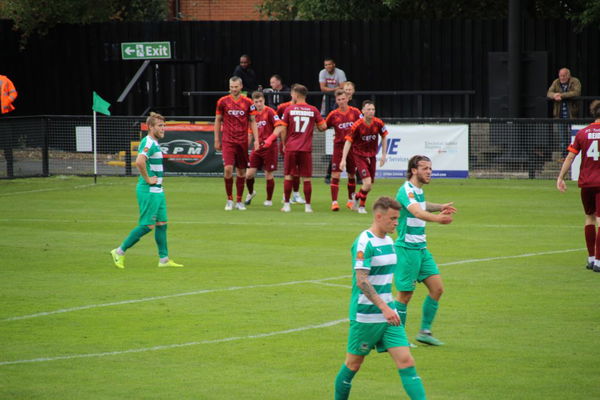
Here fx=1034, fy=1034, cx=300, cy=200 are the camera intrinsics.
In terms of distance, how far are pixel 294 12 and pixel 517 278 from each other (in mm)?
23989

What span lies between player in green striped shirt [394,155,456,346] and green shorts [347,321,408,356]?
6.55 feet

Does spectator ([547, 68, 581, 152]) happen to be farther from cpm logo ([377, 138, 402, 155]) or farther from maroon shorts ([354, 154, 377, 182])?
maroon shorts ([354, 154, 377, 182])

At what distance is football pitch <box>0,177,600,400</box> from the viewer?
28.7 feet

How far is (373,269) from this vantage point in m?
7.74

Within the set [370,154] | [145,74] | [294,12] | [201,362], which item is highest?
[294,12]

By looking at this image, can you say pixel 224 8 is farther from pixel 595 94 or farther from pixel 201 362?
pixel 201 362

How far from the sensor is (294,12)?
36.0m

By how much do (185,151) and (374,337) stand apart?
1875 cm

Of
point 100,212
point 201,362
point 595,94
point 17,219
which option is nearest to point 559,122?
point 595,94

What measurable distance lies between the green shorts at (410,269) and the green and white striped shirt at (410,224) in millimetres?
66

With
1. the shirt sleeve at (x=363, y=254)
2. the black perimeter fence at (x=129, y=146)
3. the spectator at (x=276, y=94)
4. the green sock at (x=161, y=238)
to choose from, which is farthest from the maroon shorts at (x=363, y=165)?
the shirt sleeve at (x=363, y=254)

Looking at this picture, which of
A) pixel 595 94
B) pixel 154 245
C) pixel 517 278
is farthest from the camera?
pixel 595 94

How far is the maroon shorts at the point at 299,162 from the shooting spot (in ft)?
66.2

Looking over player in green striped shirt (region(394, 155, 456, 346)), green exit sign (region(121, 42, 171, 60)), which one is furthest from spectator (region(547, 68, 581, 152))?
player in green striped shirt (region(394, 155, 456, 346))
